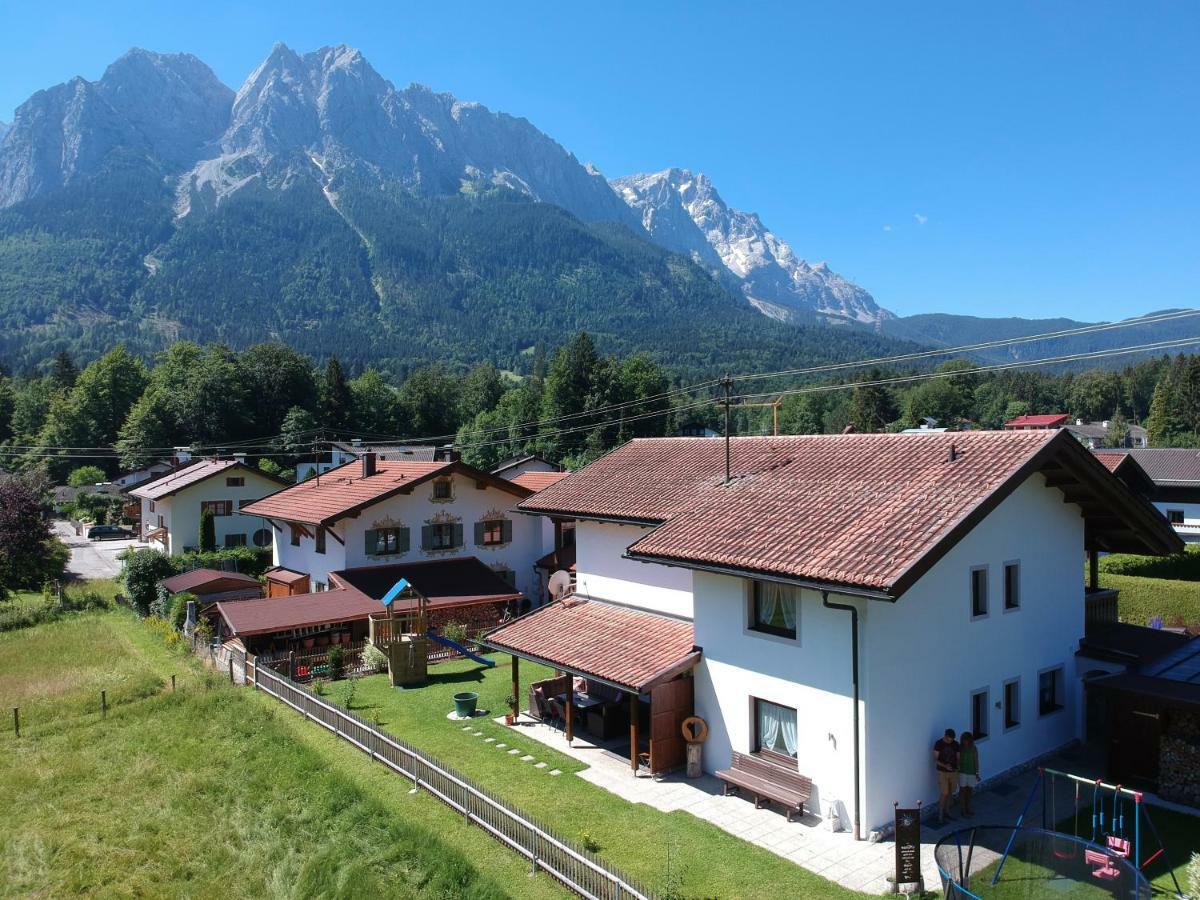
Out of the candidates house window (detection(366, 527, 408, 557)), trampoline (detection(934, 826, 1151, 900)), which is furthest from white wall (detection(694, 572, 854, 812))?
house window (detection(366, 527, 408, 557))

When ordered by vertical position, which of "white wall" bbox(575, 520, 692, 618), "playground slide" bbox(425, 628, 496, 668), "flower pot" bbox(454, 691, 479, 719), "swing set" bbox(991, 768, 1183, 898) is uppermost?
"white wall" bbox(575, 520, 692, 618)

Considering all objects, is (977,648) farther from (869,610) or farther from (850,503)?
(850,503)

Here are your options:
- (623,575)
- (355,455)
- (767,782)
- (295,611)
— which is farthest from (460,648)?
(355,455)

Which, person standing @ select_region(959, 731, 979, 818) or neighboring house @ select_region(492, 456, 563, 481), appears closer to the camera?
person standing @ select_region(959, 731, 979, 818)

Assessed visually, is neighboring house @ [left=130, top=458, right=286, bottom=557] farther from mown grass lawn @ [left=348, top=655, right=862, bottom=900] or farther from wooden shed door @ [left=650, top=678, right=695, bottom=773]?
wooden shed door @ [left=650, top=678, right=695, bottom=773]

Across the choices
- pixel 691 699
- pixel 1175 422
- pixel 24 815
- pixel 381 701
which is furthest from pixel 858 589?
pixel 1175 422

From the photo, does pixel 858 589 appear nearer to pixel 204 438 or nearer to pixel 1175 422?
pixel 204 438

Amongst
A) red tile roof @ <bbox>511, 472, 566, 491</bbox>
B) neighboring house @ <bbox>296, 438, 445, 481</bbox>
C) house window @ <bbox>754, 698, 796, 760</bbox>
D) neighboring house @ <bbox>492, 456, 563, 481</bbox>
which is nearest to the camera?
house window @ <bbox>754, 698, 796, 760</bbox>

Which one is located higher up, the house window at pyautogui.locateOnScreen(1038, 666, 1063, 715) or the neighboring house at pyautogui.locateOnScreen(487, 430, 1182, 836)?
the neighboring house at pyautogui.locateOnScreen(487, 430, 1182, 836)
